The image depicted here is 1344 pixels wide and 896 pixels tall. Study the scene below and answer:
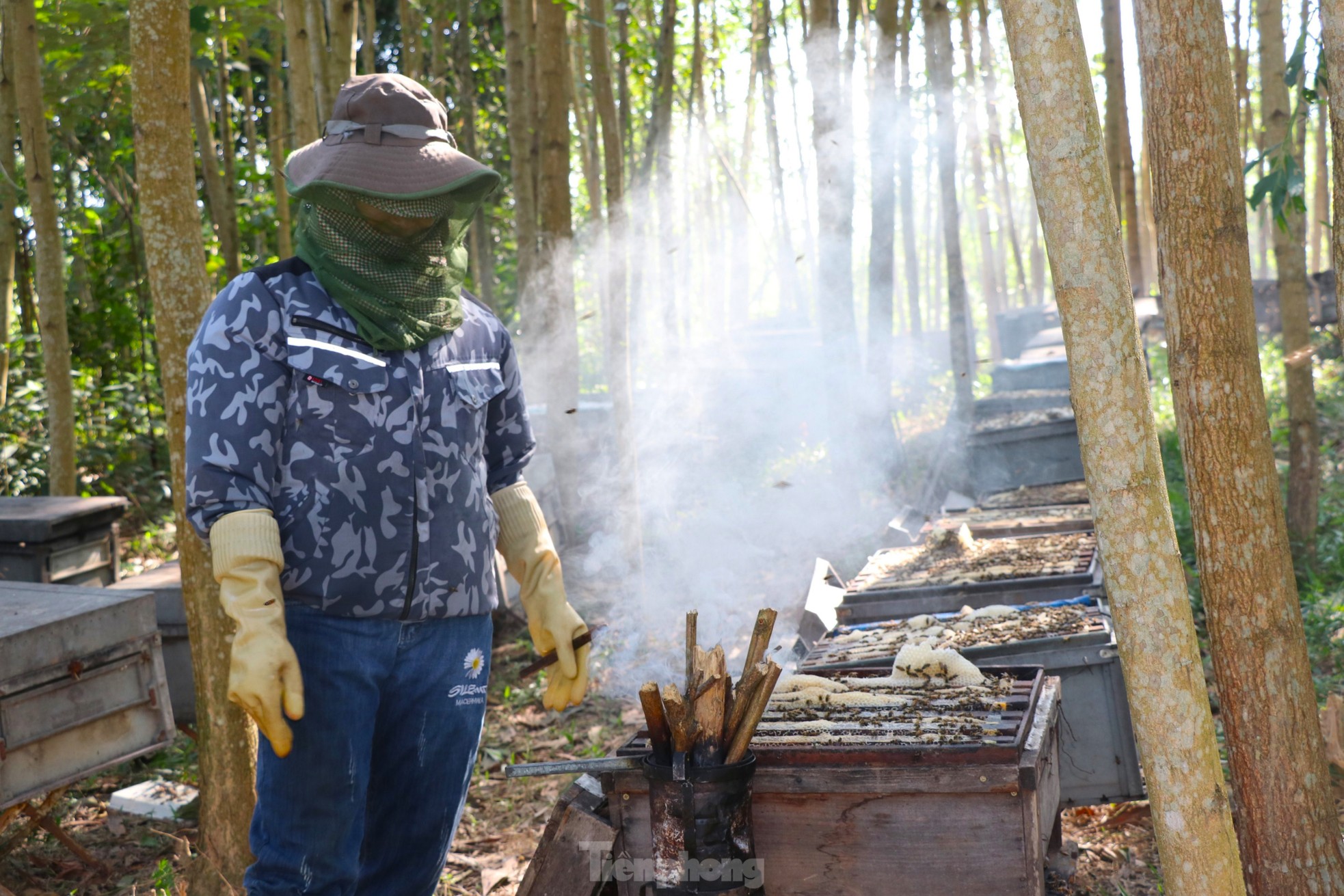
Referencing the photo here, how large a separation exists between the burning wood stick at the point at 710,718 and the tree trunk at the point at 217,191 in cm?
618

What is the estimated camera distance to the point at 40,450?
8.60 metres

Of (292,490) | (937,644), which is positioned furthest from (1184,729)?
(292,490)

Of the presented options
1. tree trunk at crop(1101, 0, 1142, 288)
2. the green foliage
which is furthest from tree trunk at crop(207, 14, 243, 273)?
tree trunk at crop(1101, 0, 1142, 288)

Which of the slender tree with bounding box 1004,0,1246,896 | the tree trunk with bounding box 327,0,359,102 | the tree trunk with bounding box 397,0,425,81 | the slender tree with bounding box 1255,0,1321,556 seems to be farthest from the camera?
the tree trunk with bounding box 397,0,425,81

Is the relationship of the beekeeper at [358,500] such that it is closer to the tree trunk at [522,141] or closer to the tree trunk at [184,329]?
the tree trunk at [184,329]

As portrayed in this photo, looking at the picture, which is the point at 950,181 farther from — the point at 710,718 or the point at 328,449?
the point at 328,449

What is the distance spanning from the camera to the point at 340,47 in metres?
6.25

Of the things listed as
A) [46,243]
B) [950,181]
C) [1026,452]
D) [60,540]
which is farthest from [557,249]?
[950,181]

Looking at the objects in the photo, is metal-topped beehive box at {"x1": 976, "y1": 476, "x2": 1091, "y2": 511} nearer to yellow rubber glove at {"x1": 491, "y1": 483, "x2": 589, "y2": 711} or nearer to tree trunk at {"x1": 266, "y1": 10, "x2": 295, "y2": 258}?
yellow rubber glove at {"x1": 491, "y1": 483, "x2": 589, "y2": 711}

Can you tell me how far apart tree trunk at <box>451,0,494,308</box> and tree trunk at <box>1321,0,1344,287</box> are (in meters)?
8.57

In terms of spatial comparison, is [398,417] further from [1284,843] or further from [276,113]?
[276,113]

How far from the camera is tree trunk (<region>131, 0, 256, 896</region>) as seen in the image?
129 inches

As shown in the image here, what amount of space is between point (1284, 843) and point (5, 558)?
17.3ft

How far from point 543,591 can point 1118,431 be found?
152 centimetres
